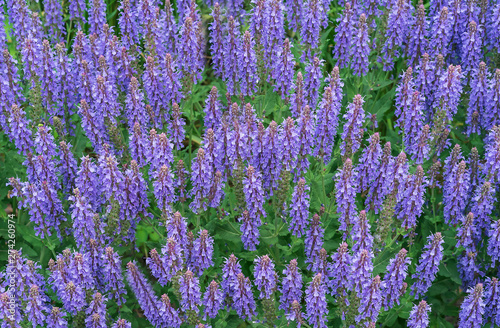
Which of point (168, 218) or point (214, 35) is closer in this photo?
point (168, 218)

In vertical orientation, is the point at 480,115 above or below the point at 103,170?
above

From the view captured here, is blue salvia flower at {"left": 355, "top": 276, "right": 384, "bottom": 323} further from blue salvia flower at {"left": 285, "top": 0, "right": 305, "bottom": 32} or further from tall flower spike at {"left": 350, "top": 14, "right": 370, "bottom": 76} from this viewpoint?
blue salvia flower at {"left": 285, "top": 0, "right": 305, "bottom": 32}

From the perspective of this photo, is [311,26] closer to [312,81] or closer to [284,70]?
[284,70]

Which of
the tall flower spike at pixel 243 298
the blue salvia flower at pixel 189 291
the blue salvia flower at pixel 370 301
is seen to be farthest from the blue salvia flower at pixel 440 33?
the blue salvia flower at pixel 189 291

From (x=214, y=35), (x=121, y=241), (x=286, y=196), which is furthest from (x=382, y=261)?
(x=214, y=35)

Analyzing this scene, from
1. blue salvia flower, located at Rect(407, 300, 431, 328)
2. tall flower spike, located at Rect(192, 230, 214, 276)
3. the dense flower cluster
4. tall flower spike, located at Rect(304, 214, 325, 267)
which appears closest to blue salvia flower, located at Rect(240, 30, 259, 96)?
the dense flower cluster

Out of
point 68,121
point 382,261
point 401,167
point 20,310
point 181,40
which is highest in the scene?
point 181,40

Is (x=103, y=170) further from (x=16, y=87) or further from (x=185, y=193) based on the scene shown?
(x=16, y=87)
